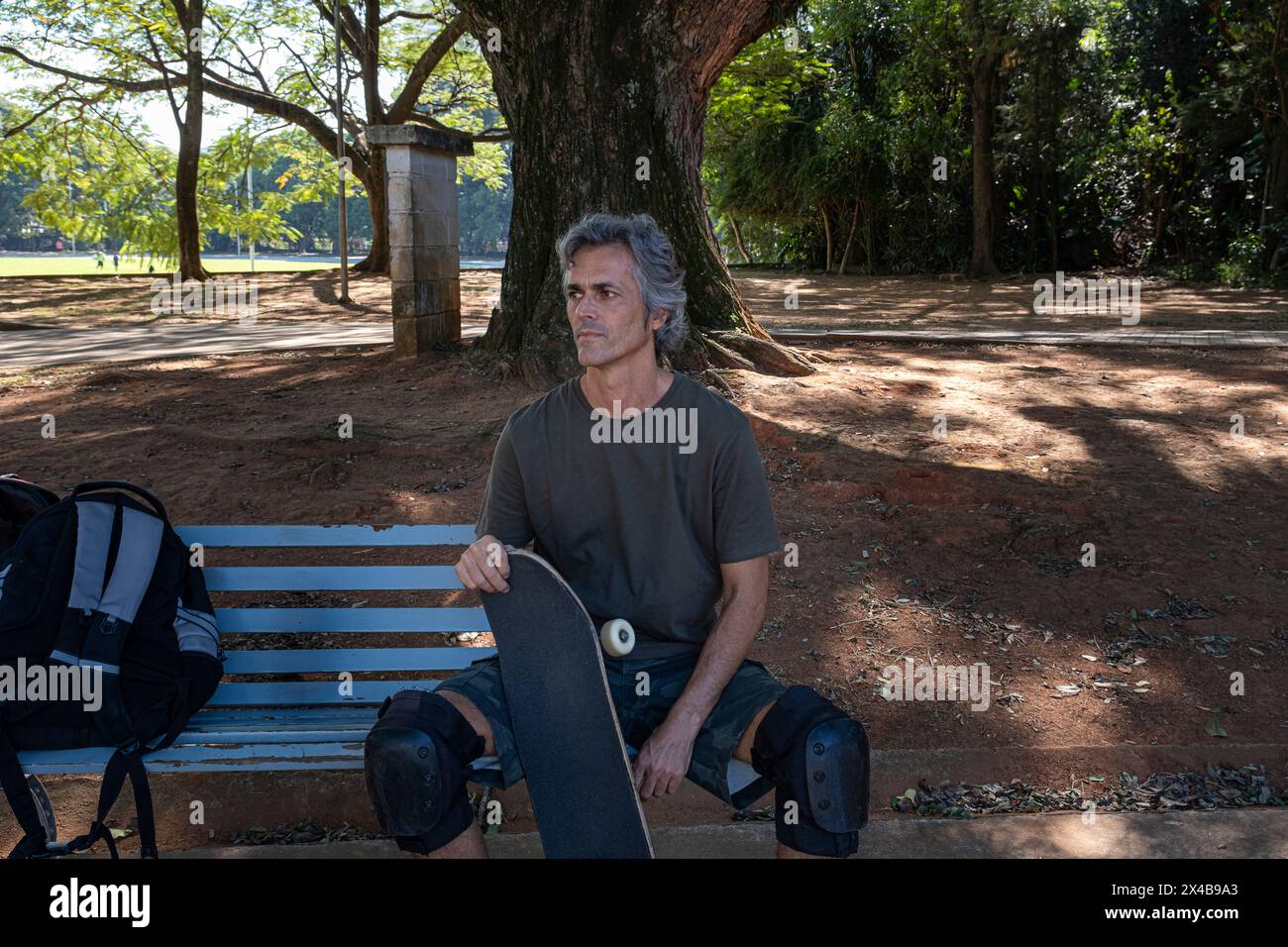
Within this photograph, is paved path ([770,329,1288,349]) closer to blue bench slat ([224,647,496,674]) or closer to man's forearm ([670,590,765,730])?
blue bench slat ([224,647,496,674])

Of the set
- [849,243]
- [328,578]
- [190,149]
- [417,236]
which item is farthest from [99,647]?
[849,243]

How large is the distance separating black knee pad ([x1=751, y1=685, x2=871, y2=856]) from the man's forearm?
0.23 m

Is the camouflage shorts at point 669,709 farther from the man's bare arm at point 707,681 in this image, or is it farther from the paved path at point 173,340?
Result: the paved path at point 173,340

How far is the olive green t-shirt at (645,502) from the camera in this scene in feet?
8.73

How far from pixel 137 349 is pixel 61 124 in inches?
590

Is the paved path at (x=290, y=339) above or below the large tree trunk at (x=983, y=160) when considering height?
below

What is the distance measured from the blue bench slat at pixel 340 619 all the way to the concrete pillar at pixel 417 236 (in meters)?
5.85

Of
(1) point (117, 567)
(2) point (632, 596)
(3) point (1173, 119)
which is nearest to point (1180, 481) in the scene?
(2) point (632, 596)

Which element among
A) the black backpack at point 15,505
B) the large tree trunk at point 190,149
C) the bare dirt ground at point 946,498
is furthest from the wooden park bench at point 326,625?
the large tree trunk at point 190,149

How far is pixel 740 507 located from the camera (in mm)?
2652

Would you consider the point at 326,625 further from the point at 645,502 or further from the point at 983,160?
the point at 983,160

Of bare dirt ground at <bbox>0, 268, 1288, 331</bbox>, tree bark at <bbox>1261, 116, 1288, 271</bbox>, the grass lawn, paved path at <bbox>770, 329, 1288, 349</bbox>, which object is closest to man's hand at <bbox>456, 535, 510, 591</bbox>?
paved path at <bbox>770, 329, 1288, 349</bbox>

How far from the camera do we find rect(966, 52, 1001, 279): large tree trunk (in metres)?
22.3

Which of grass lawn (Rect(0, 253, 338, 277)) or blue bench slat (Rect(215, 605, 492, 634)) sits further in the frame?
grass lawn (Rect(0, 253, 338, 277))
